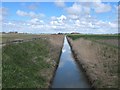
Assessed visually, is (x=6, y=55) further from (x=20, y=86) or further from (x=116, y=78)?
(x=116, y=78)

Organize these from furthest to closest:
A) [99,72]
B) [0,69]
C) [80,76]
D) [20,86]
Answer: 1. [80,76]
2. [99,72]
3. [0,69]
4. [20,86]

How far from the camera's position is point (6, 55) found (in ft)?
96.7

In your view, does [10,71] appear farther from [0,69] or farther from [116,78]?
[116,78]

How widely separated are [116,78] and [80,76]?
22.5 feet

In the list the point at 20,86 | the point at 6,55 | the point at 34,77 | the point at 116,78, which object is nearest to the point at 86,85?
the point at 116,78

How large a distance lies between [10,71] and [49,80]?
4.03 metres

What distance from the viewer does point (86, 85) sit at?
Answer: 2598 cm

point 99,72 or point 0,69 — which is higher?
point 0,69

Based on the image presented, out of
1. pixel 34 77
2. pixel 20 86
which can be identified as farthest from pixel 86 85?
pixel 20 86

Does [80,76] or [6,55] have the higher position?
[6,55]

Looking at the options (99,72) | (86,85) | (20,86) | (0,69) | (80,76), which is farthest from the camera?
(80,76)

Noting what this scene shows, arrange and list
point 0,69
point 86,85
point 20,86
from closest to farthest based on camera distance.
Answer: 1. point 20,86
2. point 0,69
3. point 86,85

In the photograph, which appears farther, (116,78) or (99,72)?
(99,72)

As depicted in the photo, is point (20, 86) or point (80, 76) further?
point (80, 76)
